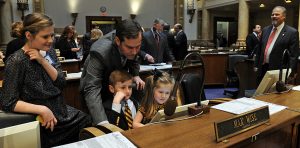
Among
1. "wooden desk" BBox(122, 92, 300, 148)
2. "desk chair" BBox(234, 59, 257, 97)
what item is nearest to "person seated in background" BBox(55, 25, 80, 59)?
"desk chair" BBox(234, 59, 257, 97)

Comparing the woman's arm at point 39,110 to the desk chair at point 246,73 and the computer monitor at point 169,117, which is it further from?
the desk chair at point 246,73

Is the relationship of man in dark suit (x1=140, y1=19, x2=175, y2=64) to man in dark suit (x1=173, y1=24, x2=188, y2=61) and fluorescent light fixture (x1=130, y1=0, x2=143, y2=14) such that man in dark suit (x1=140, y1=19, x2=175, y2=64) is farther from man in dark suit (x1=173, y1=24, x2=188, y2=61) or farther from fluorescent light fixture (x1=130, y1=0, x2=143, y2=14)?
fluorescent light fixture (x1=130, y1=0, x2=143, y2=14)

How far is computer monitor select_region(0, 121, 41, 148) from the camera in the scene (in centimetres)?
112

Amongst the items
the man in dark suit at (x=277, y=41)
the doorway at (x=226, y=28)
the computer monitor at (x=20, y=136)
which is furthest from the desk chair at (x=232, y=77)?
the doorway at (x=226, y=28)

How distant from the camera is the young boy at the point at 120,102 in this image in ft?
6.24

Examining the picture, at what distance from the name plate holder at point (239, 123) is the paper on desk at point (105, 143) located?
15.8 inches

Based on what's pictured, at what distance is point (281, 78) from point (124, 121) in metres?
1.31

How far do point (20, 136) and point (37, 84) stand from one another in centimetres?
76

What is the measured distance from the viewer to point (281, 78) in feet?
7.49

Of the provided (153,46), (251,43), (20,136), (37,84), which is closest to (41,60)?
(37,84)

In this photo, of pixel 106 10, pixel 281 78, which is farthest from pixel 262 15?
pixel 281 78

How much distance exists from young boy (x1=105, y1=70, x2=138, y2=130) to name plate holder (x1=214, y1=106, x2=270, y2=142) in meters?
0.79

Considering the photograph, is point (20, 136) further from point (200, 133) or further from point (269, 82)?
point (269, 82)

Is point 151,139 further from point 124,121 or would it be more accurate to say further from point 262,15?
point 262,15
